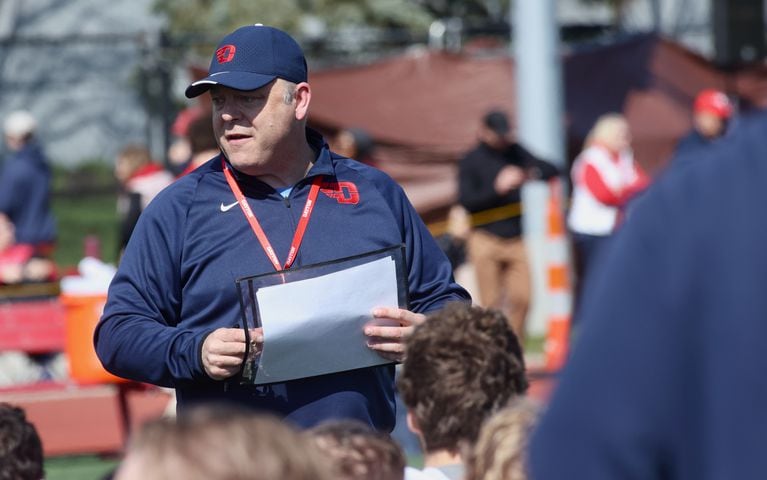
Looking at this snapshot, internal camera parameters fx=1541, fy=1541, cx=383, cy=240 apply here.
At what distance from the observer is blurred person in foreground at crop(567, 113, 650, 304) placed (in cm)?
1158

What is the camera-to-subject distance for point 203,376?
12.2ft

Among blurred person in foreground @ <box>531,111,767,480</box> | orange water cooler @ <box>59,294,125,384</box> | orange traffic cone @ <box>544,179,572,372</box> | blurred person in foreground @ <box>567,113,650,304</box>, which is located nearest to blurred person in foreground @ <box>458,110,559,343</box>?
orange traffic cone @ <box>544,179,572,372</box>

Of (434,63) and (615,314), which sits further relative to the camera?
(434,63)

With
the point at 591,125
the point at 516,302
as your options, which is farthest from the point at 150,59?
the point at 516,302

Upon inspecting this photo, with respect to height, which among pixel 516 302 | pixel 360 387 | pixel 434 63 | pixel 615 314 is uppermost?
pixel 615 314

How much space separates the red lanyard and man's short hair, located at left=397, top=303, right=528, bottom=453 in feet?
1.29

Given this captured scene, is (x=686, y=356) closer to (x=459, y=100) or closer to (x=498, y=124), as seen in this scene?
(x=498, y=124)

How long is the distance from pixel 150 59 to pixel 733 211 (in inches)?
571

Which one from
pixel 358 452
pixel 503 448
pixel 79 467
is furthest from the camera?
pixel 79 467

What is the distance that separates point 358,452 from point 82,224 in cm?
2224

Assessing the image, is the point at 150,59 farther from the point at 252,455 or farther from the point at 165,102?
the point at 252,455

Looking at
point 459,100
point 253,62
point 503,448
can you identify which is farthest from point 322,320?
point 459,100

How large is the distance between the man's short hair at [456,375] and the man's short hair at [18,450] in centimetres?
95

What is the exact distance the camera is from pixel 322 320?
374 cm
